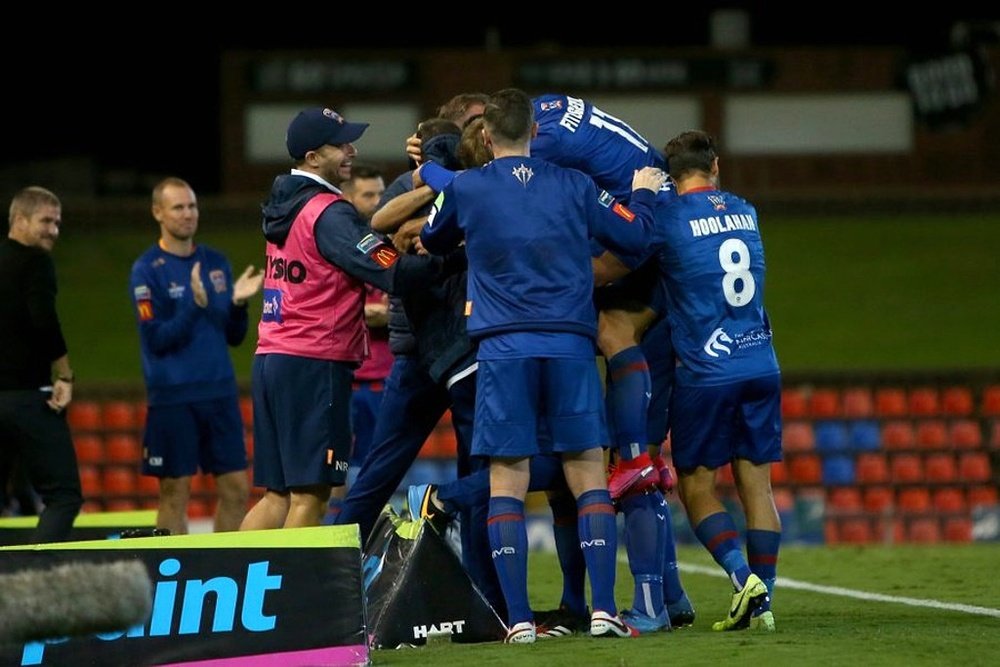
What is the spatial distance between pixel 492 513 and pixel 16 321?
10.3 feet

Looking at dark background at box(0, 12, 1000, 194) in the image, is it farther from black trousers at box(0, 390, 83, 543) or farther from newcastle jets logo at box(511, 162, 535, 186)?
newcastle jets logo at box(511, 162, 535, 186)

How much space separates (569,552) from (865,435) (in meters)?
10.5

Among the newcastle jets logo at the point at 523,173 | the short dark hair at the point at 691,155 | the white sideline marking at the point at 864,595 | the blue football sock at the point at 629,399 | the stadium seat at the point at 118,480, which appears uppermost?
the short dark hair at the point at 691,155

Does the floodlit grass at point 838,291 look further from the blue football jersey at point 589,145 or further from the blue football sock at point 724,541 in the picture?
the blue football sock at point 724,541

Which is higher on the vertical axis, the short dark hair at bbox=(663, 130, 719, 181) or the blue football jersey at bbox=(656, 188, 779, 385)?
the short dark hair at bbox=(663, 130, 719, 181)

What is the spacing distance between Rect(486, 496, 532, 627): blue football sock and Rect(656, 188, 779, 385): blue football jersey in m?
1.03

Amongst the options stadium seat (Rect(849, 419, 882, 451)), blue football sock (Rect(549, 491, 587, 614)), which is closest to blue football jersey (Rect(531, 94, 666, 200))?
blue football sock (Rect(549, 491, 587, 614))

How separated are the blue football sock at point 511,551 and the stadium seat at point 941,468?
36.5 feet

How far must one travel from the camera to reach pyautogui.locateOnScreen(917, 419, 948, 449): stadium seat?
53.7ft

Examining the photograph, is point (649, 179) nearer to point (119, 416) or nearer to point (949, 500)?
point (949, 500)

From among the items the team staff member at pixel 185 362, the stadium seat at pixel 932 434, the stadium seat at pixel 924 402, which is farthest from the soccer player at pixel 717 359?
the stadium seat at pixel 924 402

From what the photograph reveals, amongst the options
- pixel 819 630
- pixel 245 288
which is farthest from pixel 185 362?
pixel 819 630

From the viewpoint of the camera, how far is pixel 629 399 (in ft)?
20.6

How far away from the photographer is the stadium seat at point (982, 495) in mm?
15975
